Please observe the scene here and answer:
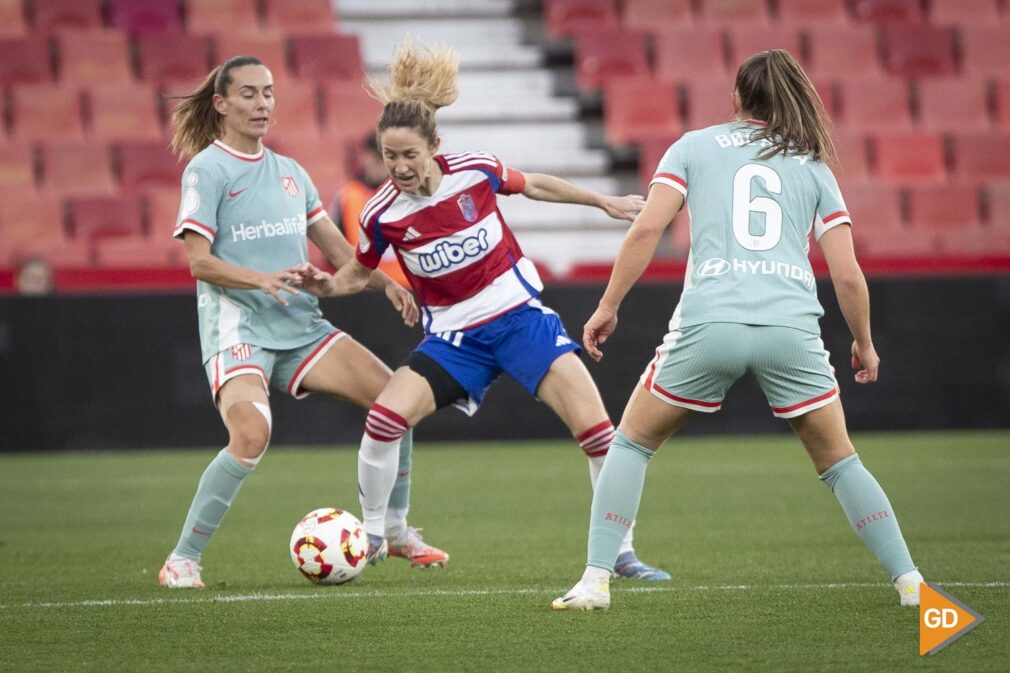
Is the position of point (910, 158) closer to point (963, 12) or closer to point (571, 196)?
point (963, 12)

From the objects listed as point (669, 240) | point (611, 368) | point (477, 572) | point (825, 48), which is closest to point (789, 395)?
point (477, 572)

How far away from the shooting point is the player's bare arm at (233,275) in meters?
5.43

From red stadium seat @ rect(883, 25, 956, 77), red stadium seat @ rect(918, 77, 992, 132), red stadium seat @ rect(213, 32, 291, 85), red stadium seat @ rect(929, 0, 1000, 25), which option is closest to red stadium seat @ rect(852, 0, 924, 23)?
red stadium seat @ rect(929, 0, 1000, 25)

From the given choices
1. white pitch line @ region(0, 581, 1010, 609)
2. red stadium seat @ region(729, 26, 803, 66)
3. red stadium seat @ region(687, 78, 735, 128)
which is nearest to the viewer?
white pitch line @ region(0, 581, 1010, 609)

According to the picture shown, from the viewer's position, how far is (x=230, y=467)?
552 centimetres

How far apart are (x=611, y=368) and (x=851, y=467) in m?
6.97

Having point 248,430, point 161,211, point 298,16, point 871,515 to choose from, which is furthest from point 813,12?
point 871,515

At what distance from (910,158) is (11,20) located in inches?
366

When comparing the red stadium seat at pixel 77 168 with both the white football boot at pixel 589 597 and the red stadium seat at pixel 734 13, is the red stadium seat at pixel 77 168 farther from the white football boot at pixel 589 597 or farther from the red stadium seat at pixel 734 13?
the white football boot at pixel 589 597

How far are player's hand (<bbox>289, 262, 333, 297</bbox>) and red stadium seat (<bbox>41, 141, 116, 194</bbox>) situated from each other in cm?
839

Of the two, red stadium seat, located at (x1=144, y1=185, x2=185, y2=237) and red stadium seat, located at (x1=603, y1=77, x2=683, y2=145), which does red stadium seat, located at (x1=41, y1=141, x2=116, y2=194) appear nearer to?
red stadium seat, located at (x1=144, y1=185, x2=185, y2=237)

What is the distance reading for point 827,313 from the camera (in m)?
11.5

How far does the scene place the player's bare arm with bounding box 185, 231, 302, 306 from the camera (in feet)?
17.8

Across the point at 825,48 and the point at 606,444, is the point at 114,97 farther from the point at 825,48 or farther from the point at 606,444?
the point at 606,444
